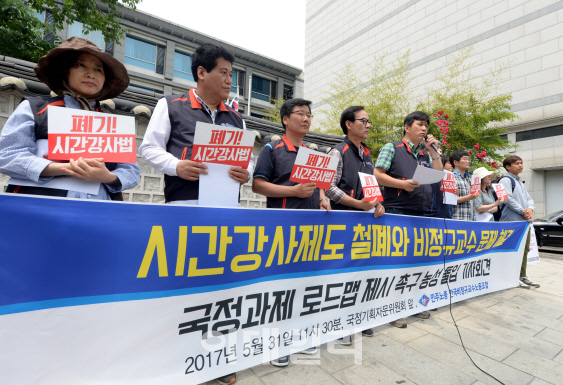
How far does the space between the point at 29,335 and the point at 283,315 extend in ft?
4.27

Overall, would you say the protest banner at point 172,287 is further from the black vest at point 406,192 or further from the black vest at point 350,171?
the black vest at point 406,192

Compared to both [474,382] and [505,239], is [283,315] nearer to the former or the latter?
[474,382]

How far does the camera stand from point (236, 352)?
176cm

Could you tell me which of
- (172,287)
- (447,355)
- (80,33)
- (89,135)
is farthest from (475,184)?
(80,33)

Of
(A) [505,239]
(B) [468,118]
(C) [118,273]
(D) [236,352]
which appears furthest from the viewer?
(B) [468,118]

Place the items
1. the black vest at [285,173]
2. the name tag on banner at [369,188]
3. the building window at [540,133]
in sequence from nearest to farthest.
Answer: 1. the black vest at [285,173]
2. the name tag on banner at [369,188]
3. the building window at [540,133]

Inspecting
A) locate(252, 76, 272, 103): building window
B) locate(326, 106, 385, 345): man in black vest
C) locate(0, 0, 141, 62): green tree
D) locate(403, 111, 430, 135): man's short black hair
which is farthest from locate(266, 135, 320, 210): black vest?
locate(252, 76, 272, 103): building window

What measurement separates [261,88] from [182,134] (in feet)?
74.2

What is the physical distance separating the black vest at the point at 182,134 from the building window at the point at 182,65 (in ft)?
64.8

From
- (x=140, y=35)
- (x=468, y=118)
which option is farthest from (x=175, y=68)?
(x=468, y=118)

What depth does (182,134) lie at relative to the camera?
191 centimetres

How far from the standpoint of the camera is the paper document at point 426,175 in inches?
101

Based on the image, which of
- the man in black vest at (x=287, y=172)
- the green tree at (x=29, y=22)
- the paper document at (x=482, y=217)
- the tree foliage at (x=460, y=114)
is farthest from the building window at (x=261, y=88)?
the man in black vest at (x=287, y=172)

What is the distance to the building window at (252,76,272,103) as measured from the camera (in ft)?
74.8
